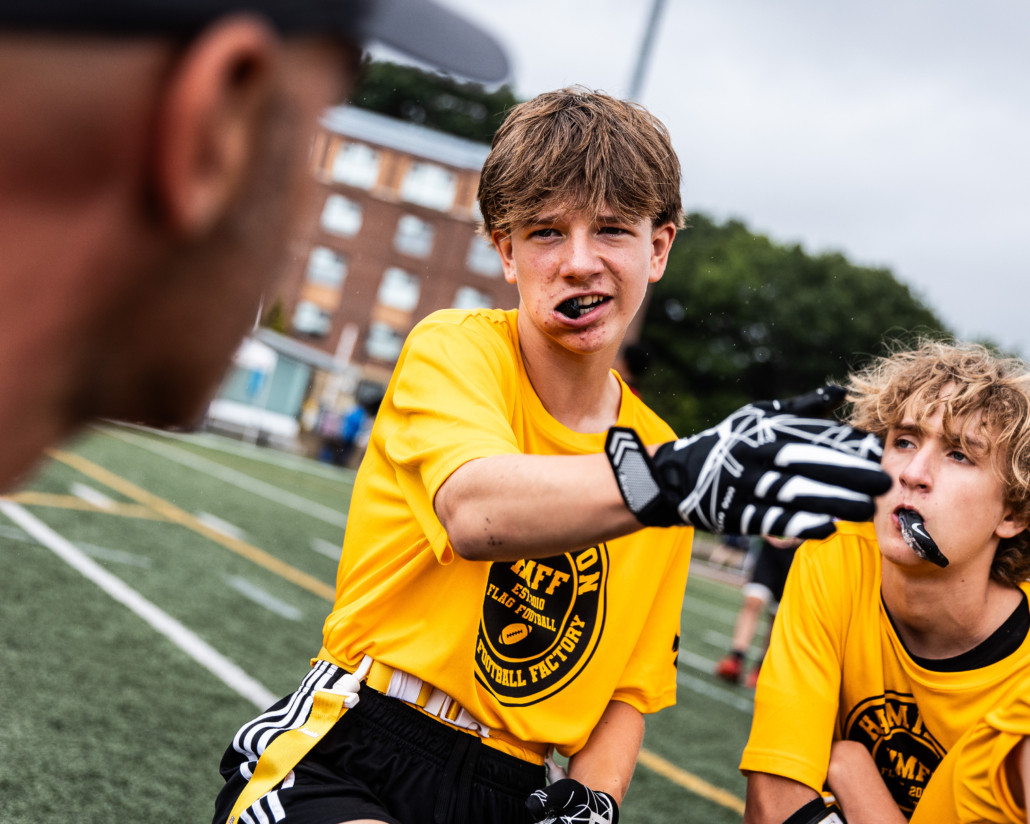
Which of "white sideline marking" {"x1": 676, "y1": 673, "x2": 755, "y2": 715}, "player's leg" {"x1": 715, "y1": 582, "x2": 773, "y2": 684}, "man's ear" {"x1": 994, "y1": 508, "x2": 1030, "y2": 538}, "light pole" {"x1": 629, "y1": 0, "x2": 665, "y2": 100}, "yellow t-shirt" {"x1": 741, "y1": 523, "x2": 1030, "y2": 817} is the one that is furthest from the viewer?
"player's leg" {"x1": 715, "y1": 582, "x2": 773, "y2": 684}

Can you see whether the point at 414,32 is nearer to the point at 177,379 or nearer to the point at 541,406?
the point at 177,379

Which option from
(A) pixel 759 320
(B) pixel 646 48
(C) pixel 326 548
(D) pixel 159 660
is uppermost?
(A) pixel 759 320

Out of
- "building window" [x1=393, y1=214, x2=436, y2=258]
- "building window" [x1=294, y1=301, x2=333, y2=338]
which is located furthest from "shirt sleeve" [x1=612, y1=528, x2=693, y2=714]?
"building window" [x1=294, y1=301, x2=333, y2=338]

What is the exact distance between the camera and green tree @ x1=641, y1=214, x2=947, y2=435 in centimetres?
4322

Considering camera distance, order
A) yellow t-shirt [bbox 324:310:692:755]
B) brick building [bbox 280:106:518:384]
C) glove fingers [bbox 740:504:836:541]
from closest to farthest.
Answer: glove fingers [bbox 740:504:836:541], yellow t-shirt [bbox 324:310:692:755], brick building [bbox 280:106:518:384]

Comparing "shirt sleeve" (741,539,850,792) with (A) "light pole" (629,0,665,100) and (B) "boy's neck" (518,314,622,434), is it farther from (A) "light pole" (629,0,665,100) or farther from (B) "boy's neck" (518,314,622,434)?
(A) "light pole" (629,0,665,100)

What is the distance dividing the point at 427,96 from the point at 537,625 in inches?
49.4

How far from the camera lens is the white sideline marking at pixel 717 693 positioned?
8.45 metres

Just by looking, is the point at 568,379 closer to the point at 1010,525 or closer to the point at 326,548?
the point at 1010,525

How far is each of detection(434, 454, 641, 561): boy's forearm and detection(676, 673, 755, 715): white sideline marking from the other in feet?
24.4

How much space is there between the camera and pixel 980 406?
93.6 inches

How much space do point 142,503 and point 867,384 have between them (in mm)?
10707

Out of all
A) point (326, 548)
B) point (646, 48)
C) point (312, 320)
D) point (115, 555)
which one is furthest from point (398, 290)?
point (646, 48)

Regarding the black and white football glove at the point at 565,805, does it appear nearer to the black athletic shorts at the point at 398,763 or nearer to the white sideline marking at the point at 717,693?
the black athletic shorts at the point at 398,763
